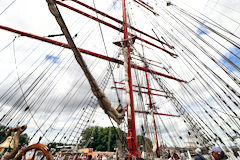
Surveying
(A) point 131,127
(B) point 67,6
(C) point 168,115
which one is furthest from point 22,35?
(C) point 168,115

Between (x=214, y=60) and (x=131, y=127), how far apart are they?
3.34 meters

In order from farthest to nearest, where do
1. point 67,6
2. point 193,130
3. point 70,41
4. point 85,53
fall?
point 67,6
point 85,53
point 193,130
point 70,41

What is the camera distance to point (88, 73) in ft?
9.80

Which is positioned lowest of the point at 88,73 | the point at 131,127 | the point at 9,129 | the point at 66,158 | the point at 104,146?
the point at 66,158

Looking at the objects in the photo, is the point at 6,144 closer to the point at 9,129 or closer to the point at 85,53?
the point at 9,129

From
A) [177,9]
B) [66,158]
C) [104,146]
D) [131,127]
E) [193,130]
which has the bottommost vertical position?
[66,158]

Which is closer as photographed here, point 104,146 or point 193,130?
point 193,130

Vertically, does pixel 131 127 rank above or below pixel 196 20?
below

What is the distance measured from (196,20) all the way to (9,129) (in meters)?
7.32

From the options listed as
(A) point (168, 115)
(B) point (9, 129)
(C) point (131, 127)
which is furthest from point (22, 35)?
(A) point (168, 115)

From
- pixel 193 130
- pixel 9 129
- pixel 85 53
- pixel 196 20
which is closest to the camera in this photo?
pixel 196 20

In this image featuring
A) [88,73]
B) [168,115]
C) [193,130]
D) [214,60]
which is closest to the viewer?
[88,73]

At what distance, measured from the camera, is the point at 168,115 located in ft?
64.8

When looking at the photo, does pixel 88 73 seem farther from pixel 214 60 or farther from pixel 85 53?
pixel 85 53
